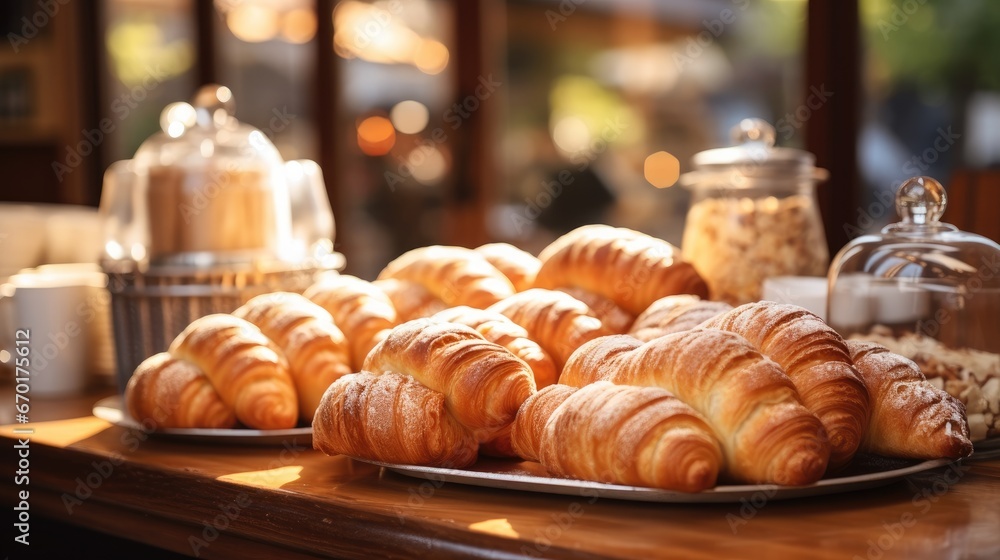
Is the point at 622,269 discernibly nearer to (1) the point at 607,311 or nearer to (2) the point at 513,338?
(1) the point at 607,311

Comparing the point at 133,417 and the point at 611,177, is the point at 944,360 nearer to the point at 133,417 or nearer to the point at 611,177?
the point at 133,417

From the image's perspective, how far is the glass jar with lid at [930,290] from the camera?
122 centimetres

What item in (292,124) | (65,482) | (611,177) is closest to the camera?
(65,482)

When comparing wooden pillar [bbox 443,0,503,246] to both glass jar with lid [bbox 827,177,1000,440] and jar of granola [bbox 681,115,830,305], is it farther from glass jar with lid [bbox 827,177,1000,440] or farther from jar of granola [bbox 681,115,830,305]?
glass jar with lid [bbox 827,177,1000,440]

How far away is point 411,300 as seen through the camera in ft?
4.96

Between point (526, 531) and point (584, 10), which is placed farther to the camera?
point (584, 10)

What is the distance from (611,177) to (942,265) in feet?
5.33

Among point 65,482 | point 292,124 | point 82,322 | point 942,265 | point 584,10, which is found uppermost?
point 584,10

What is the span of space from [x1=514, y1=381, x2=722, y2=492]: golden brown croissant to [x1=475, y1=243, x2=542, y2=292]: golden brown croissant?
63cm

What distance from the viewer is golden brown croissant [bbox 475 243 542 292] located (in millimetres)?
1598

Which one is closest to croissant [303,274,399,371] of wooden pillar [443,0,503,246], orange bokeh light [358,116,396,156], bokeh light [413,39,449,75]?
wooden pillar [443,0,503,246]

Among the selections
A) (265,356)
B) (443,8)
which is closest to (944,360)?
(265,356)

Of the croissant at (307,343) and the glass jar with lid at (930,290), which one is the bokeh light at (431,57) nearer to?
the croissant at (307,343)

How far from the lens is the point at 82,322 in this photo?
1.85 m
